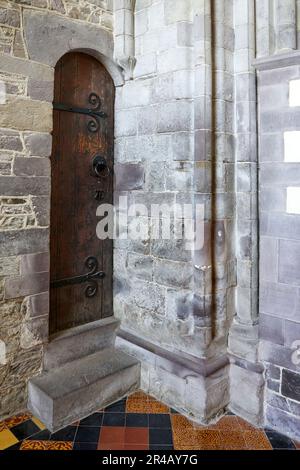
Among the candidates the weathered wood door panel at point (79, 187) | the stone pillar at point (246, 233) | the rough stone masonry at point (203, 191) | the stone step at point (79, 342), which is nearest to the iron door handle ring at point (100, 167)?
the weathered wood door panel at point (79, 187)

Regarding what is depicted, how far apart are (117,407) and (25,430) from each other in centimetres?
62

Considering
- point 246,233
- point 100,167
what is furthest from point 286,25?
point 100,167

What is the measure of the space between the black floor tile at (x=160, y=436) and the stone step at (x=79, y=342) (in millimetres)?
814

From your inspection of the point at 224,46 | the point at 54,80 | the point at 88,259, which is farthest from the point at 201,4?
the point at 88,259

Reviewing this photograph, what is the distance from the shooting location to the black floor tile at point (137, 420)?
2.42 m

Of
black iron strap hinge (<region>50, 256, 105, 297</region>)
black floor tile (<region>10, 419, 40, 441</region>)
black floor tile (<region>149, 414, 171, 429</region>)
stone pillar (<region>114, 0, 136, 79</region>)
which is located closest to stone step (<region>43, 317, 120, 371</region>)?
black iron strap hinge (<region>50, 256, 105, 297</region>)

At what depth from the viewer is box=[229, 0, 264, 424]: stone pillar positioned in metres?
2.56

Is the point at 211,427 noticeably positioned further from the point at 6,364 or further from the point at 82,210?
the point at 82,210

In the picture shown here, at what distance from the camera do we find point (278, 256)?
2.48 meters

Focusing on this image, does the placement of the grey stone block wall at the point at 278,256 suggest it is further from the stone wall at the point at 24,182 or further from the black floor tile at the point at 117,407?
the stone wall at the point at 24,182

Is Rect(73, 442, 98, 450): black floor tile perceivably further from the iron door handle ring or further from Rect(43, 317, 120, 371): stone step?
the iron door handle ring

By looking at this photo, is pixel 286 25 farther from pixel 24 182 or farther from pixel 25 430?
pixel 25 430

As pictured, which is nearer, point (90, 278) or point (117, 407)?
point (117, 407)

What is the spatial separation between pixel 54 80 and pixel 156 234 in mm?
1328
